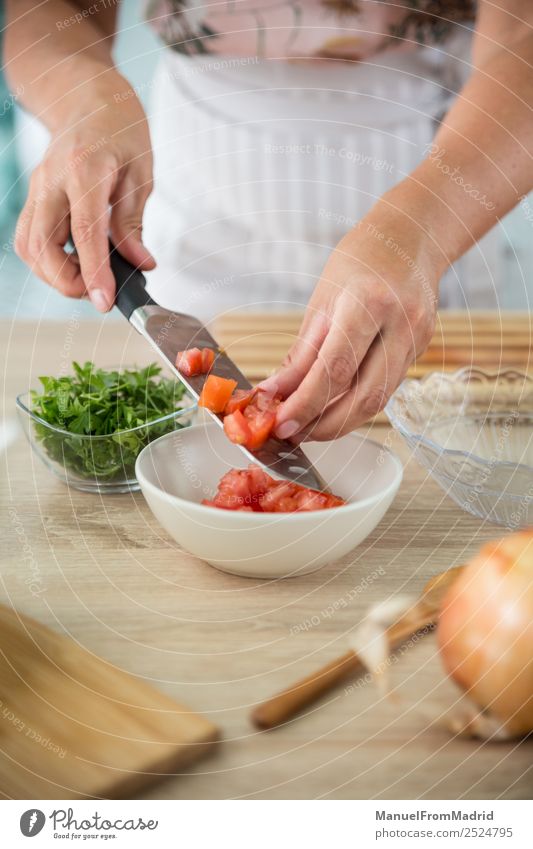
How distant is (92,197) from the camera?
0.62 meters

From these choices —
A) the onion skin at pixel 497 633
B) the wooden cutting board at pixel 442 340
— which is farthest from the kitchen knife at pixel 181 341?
the wooden cutting board at pixel 442 340

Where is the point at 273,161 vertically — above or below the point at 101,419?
above

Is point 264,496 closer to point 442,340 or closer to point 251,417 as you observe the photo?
point 251,417

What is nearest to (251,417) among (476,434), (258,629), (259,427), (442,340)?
(259,427)

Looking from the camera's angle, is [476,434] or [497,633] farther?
[476,434]

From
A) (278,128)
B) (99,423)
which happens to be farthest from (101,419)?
(278,128)

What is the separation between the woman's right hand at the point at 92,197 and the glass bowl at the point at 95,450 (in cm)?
9

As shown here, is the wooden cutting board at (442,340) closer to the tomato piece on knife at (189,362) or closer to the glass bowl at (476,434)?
the glass bowl at (476,434)

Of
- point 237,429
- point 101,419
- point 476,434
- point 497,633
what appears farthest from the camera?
point 476,434

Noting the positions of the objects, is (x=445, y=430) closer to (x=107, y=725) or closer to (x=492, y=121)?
(x=492, y=121)

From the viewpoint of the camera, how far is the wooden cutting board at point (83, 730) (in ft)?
1.30

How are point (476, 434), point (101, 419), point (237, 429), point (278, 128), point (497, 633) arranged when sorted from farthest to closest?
point (278, 128)
point (476, 434)
point (101, 419)
point (237, 429)
point (497, 633)

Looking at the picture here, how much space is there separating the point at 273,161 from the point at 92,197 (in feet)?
1.08

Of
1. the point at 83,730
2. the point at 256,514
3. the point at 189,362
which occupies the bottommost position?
the point at 83,730
